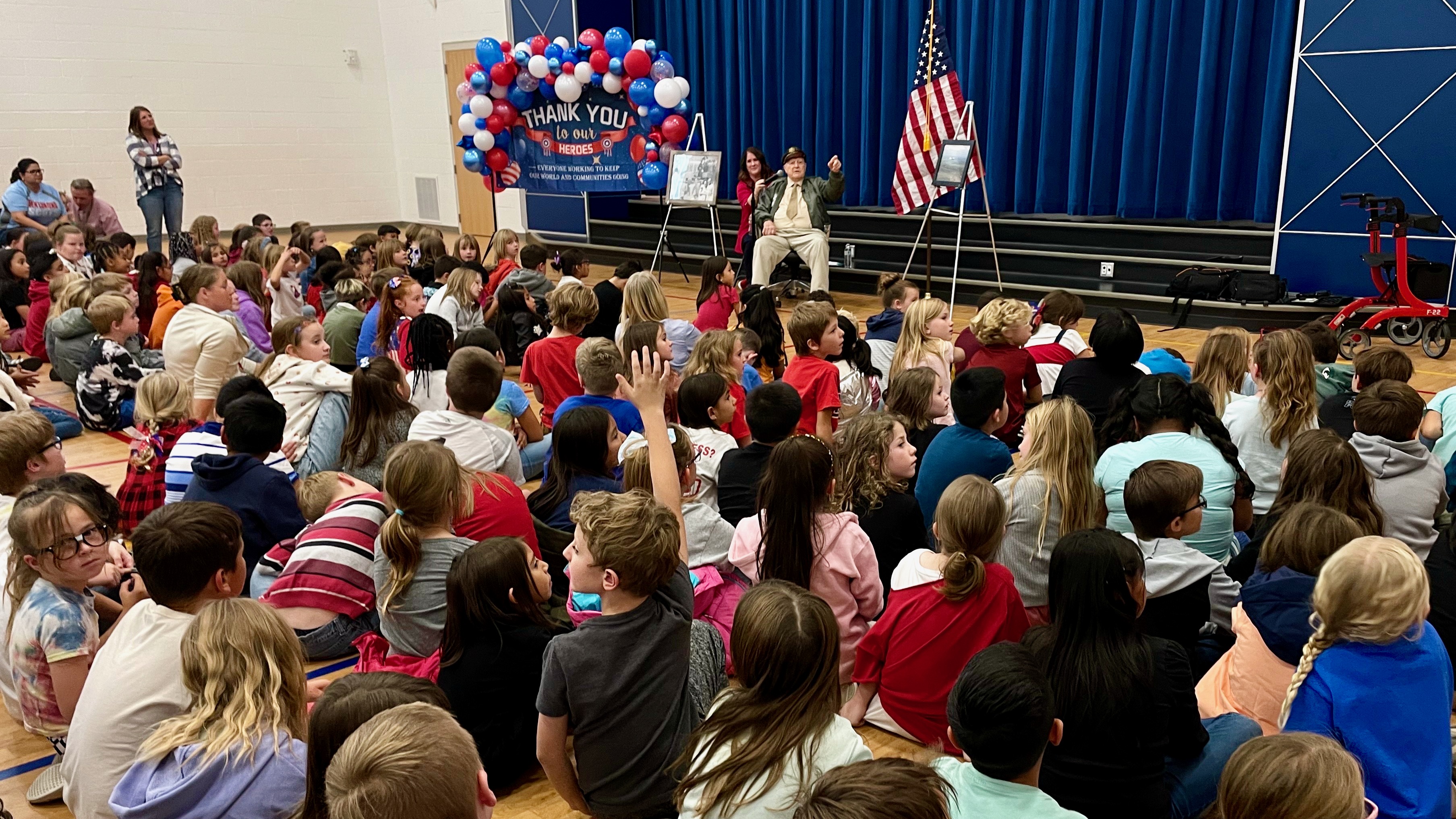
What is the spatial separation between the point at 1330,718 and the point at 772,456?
1329 millimetres

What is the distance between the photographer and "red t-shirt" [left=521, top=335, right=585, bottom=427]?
4.88 meters

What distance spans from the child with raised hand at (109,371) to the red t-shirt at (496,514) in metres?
3.21

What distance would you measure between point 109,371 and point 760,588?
16.4ft

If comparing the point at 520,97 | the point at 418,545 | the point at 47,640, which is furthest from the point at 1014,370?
the point at 520,97

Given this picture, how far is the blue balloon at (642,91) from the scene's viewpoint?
30.6ft

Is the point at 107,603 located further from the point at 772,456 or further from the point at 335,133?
the point at 335,133

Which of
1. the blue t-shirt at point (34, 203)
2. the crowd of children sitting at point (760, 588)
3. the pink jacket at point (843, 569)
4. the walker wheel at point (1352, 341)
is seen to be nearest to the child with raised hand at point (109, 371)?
the crowd of children sitting at point (760, 588)

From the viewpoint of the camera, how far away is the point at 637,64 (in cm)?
927

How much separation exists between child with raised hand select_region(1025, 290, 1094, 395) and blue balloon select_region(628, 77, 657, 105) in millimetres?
5333

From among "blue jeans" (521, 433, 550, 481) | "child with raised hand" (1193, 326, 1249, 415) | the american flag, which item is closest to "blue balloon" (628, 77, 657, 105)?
the american flag

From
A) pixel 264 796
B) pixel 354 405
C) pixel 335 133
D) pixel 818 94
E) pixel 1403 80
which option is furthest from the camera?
pixel 335 133

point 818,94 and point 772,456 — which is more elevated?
point 818,94

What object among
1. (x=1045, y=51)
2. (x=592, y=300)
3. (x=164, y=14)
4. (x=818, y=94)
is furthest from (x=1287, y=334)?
(x=164, y=14)

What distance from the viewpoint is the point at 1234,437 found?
3.64 metres
